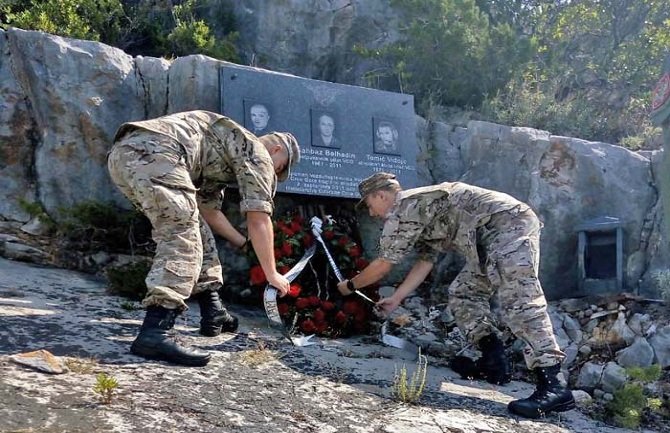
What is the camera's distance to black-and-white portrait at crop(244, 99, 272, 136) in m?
5.76

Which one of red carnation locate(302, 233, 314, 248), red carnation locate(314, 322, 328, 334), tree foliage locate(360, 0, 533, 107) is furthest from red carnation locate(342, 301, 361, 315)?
tree foliage locate(360, 0, 533, 107)

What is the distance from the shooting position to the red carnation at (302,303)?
16.2 feet

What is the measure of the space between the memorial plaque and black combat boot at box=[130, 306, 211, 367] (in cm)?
240

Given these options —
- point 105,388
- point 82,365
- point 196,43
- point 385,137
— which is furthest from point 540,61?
point 105,388

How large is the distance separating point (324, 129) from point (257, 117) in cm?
63

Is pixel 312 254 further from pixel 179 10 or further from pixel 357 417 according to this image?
pixel 179 10

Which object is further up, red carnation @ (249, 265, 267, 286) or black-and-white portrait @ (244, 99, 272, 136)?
black-and-white portrait @ (244, 99, 272, 136)

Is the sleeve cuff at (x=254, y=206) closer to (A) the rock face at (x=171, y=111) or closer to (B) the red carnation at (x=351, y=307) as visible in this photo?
(B) the red carnation at (x=351, y=307)

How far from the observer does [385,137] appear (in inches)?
251

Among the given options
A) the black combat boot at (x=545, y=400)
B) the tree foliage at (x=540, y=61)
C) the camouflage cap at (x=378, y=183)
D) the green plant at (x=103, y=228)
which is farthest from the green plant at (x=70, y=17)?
the black combat boot at (x=545, y=400)

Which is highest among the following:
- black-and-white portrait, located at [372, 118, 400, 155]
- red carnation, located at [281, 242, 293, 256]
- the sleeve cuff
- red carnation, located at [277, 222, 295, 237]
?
black-and-white portrait, located at [372, 118, 400, 155]

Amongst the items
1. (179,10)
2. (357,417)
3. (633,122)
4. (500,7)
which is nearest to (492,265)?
(357,417)

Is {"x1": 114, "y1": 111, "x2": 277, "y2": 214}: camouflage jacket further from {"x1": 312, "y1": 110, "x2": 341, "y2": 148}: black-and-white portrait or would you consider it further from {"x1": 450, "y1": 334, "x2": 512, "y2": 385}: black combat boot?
{"x1": 312, "y1": 110, "x2": 341, "y2": 148}: black-and-white portrait

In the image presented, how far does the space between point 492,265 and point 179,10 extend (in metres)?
7.69
